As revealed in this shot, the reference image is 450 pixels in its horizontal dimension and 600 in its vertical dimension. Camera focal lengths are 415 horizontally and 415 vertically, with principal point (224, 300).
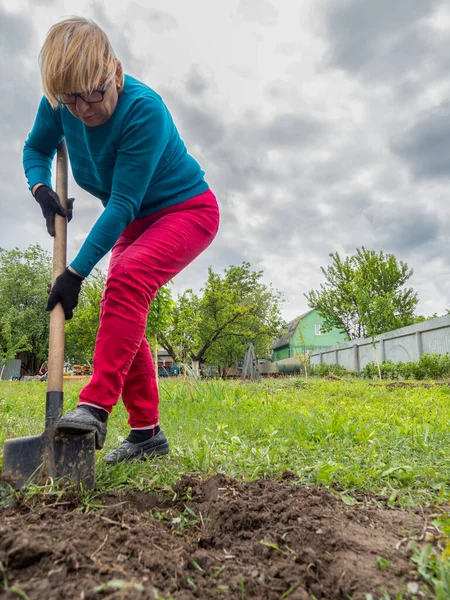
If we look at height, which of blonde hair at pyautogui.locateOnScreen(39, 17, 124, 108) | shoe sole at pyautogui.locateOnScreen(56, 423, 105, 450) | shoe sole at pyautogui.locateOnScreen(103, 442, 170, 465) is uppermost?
blonde hair at pyautogui.locateOnScreen(39, 17, 124, 108)

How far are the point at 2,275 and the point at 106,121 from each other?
38618 mm

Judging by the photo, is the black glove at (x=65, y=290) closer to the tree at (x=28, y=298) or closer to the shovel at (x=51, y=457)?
the shovel at (x=51, y=457)

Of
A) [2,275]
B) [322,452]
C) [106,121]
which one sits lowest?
[322,452]

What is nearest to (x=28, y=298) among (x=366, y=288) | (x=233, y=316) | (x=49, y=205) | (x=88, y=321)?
(x=88, y=321)

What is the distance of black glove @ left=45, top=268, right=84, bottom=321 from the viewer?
6.46ft

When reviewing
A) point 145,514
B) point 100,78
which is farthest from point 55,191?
point 145,514

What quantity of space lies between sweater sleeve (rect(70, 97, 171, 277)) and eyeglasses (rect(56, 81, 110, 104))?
18 cm

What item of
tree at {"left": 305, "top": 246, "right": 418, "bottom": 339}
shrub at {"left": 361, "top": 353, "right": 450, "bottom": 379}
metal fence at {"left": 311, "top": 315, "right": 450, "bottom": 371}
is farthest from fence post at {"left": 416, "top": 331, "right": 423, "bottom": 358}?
tree at {"left": 305, "top": 246, "right": 418, "bottom": 339}

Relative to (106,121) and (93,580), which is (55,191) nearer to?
(106,121)

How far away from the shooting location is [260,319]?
111 ft

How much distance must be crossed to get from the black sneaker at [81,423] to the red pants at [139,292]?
0.09 meters

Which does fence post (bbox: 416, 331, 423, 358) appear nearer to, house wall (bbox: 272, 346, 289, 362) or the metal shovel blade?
the metal shovel blade

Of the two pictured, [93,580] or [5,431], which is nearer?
[93,580]

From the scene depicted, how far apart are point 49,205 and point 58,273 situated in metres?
0.39
